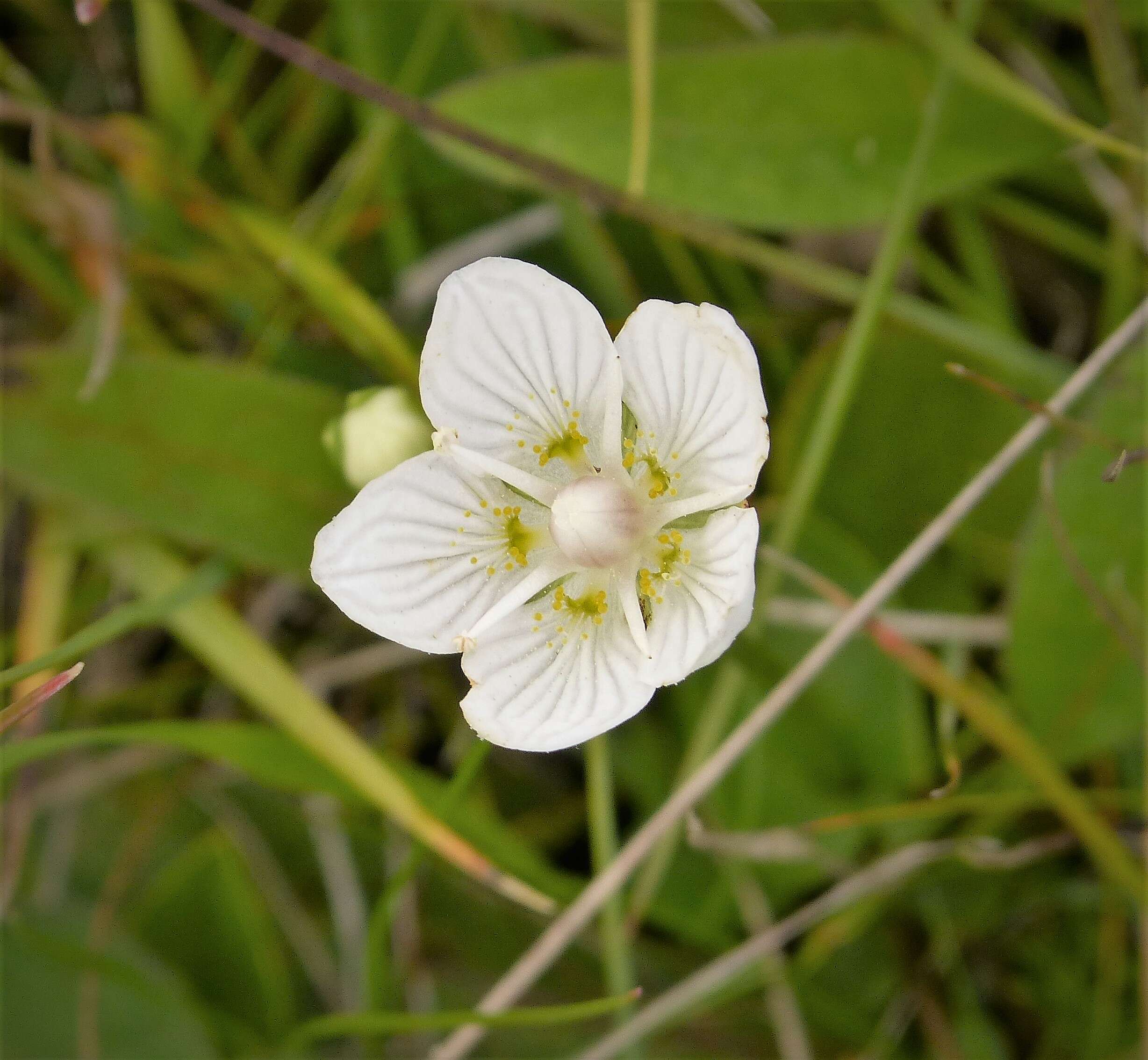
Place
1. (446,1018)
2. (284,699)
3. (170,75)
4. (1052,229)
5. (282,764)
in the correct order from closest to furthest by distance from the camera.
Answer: (446,1018) < (282,764) < (284,699) < (1052,229) < (170,75)

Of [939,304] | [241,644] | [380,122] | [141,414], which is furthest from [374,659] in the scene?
[939,304]

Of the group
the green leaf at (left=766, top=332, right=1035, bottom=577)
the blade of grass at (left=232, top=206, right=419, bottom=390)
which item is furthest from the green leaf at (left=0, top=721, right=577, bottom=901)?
the green leaf at (left=766, top=332, right=1035, bottom=577)

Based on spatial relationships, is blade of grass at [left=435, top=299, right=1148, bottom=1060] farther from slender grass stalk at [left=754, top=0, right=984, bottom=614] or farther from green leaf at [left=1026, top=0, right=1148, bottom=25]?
green leaf at [left=1026, top=0, right=1148, bottom=25]

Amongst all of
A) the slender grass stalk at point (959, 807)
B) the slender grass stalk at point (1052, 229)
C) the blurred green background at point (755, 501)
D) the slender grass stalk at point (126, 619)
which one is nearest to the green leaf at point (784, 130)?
the blurred green background at point (755, 501)

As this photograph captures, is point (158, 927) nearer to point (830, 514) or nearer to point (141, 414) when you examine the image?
point (141, 414)

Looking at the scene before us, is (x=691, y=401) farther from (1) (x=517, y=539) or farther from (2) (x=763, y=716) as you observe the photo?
(2) (x=763, y=716)

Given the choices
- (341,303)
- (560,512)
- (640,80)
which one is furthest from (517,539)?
(640,80)
